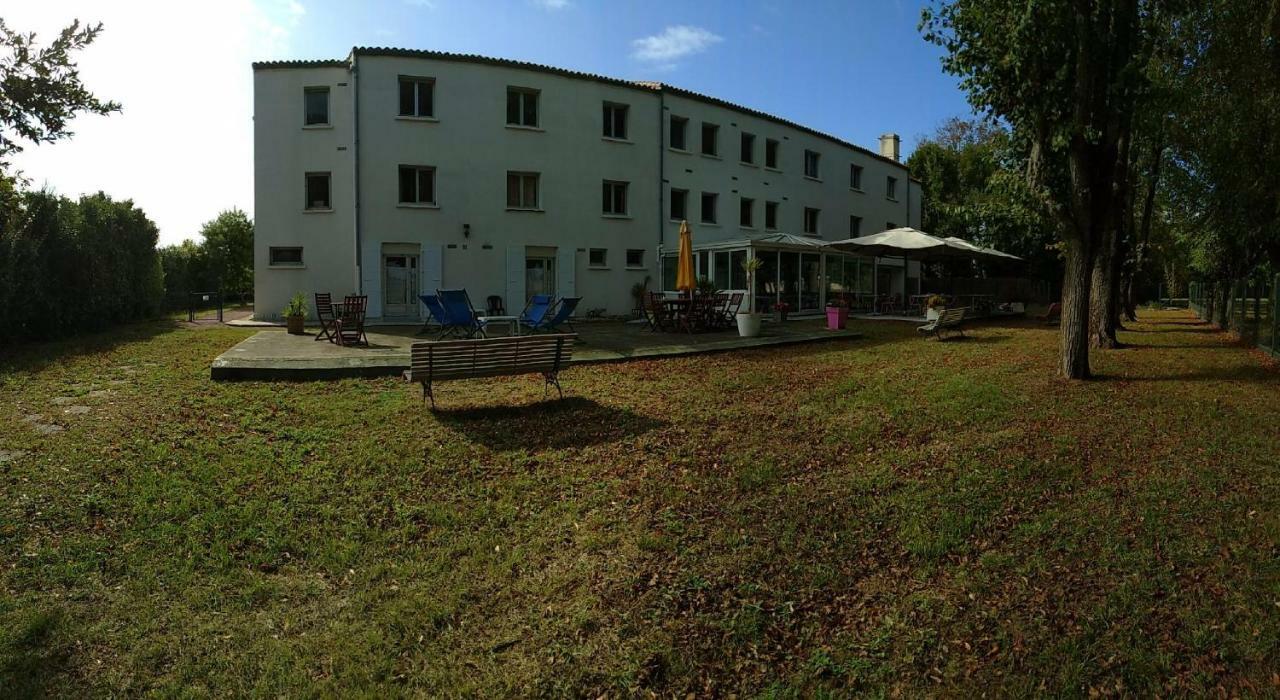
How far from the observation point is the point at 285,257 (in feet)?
Answer: 66.9

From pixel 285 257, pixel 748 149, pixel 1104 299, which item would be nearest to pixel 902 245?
pixel 1104 299

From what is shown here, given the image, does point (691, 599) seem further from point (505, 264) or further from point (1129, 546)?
point (505, 264)

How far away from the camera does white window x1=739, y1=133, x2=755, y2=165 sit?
27109 mm

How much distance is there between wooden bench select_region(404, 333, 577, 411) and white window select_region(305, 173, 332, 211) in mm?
15361

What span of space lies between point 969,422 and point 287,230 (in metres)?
19.9

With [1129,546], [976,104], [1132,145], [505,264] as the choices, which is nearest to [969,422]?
[1129,546]

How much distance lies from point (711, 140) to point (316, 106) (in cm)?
1379

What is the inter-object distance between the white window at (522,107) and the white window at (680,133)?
17.8ft

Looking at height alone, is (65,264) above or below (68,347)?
above

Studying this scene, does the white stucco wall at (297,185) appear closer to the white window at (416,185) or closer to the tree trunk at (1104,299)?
the white window at (416,185)

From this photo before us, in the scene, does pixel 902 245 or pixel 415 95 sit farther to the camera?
pixel 415 95

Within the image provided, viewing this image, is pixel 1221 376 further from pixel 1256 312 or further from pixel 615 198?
pixel 615 198

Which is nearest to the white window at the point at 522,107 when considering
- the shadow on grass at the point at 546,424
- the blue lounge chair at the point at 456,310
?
the blue lounge chair at the point at 456,310

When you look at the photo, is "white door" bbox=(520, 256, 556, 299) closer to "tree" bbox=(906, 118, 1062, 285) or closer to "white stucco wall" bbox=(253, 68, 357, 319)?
"white stucco wall" bbox=(253, 68, 357, 319)
